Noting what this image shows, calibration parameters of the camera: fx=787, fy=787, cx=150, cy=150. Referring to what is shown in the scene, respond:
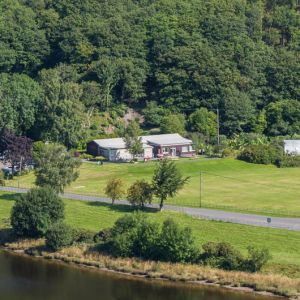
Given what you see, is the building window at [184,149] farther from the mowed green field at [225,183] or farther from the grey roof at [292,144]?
the grey roof at [292,144]

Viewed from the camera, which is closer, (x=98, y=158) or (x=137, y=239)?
(x=137, y=239)

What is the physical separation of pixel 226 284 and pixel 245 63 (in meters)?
80.7

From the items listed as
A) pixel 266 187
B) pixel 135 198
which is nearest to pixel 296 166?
pixel 266 187

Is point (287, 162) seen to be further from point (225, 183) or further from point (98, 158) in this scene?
point (98, 158)

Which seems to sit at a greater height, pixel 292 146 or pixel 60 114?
pixel 60 114

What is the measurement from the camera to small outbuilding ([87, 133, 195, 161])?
10281 cm

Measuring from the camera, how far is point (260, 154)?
102 meters

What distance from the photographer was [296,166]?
332ft

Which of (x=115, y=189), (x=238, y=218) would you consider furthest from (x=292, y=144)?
(x=115, y=189)

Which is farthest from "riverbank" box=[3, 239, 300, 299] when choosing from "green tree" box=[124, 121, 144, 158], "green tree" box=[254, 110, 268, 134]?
"green tree" box=[254, 110, 268, 134]

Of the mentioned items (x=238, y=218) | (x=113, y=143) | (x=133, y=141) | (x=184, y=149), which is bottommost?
(x=238, y=218)

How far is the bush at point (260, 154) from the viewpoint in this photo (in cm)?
10156

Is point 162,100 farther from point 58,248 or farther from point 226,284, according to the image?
point 226,284

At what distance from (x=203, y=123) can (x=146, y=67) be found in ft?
60.9
